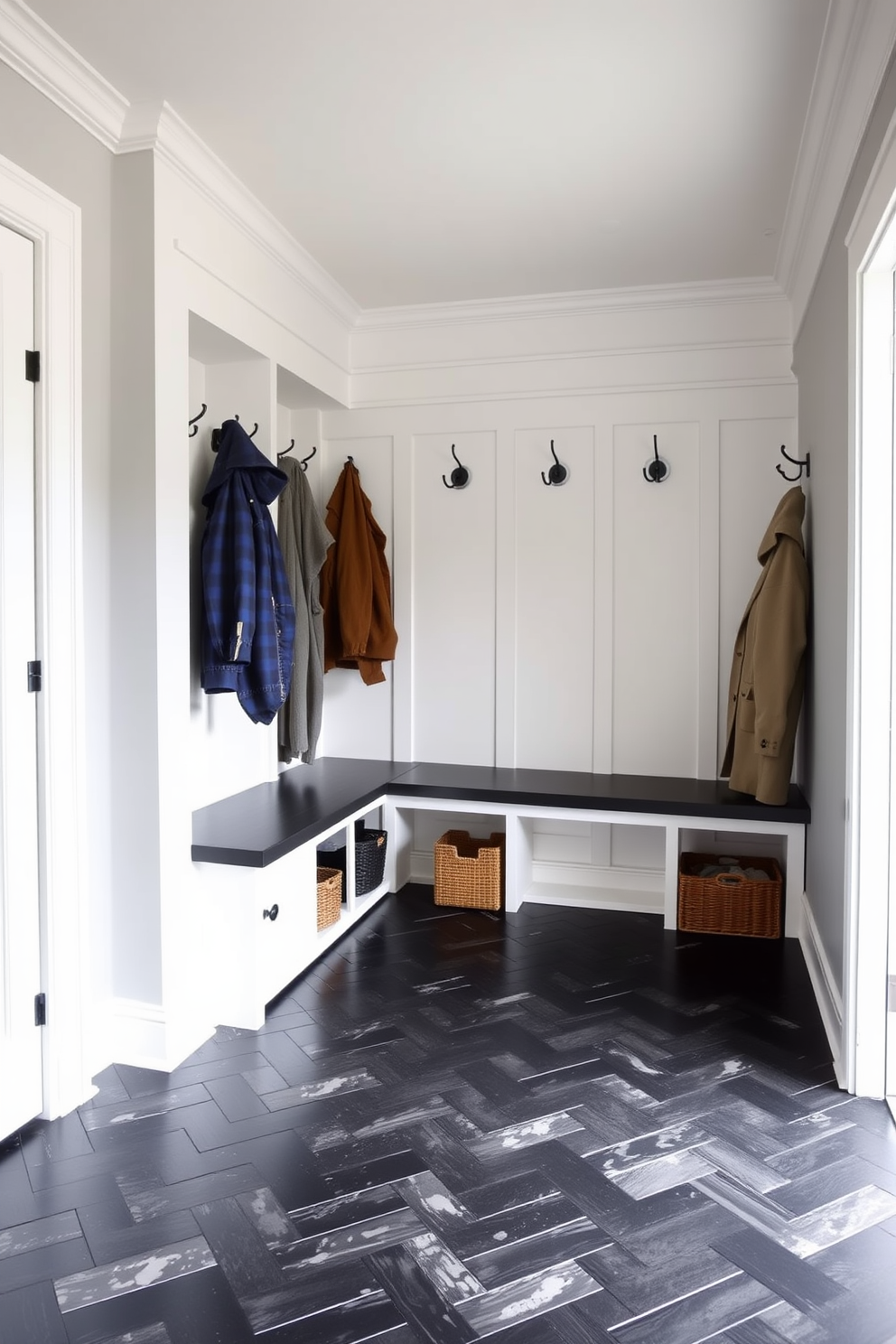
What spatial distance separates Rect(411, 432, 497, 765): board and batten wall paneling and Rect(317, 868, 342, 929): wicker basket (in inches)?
36.5

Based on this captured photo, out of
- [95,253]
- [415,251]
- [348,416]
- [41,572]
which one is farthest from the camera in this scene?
[348,416]

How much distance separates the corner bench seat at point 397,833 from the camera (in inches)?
113

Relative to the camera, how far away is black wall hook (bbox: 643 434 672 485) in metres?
3.99

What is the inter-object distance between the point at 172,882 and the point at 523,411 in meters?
2.65

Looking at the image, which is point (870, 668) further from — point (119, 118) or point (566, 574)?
point (119, 118)

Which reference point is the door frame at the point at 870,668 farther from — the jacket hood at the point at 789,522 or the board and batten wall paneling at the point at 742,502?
the board and batten wall paneling at the point at 742,502

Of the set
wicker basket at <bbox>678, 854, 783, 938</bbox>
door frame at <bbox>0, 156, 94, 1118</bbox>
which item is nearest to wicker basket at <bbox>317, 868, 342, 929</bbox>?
door frame at <bbox>0, 156, 94, 1118</bbox>

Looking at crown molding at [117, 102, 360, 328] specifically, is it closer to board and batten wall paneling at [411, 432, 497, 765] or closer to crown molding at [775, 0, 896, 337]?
board and batten wall paneling at [411, 432, 497, 765]

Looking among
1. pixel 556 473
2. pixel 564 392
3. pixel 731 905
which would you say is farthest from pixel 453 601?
pixel 731 905

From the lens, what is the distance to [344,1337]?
1.63 meters

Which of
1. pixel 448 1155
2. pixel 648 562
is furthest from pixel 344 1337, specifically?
pixel 648 562

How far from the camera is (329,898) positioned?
11.5ft

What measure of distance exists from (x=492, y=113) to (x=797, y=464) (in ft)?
6.38

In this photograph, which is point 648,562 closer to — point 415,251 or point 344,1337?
point 415,251
